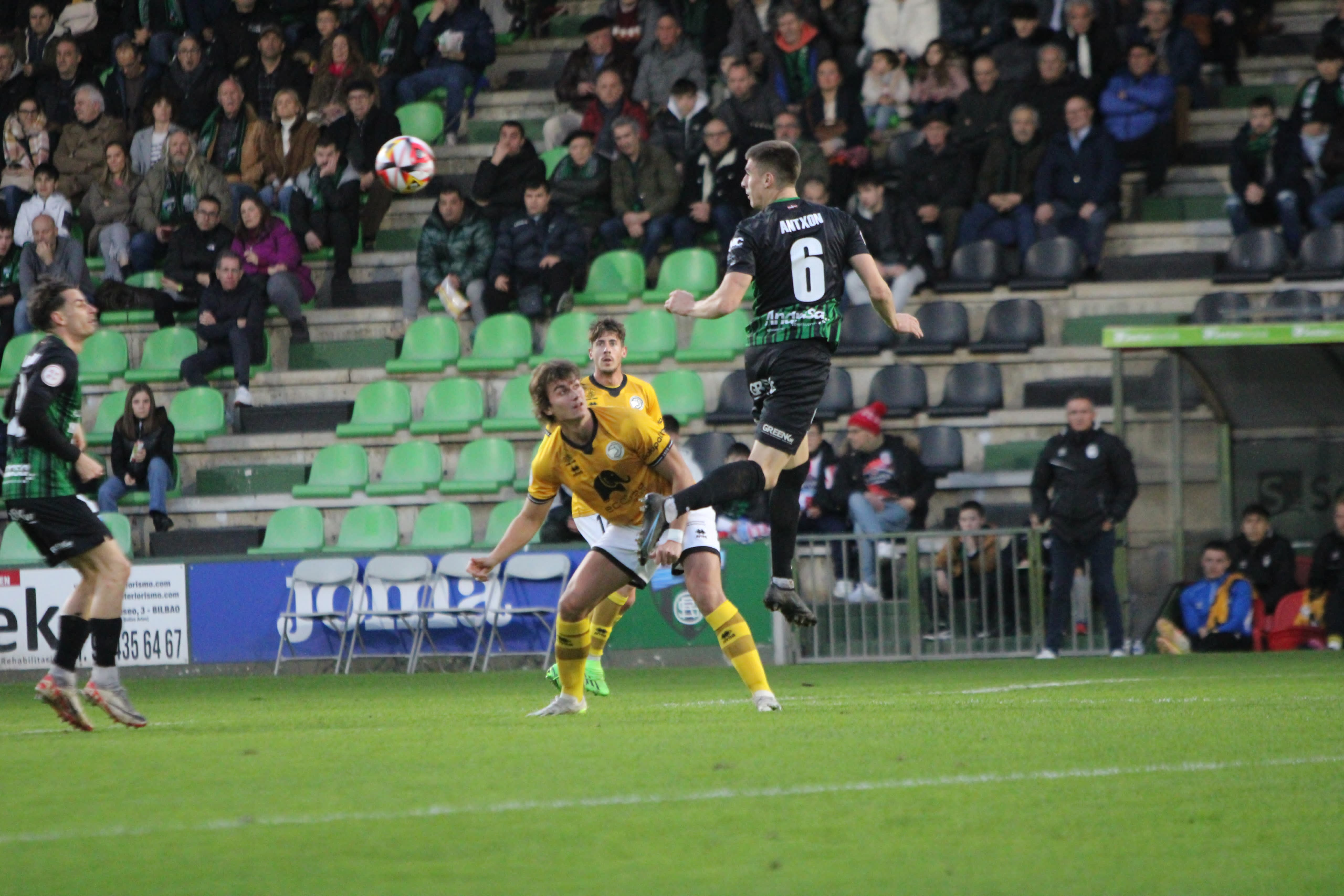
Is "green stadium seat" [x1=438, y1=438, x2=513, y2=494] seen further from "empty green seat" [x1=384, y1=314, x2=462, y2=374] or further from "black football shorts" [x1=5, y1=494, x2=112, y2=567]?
"black football shorts" [x1=5, y1=494, x2=112, y2=567]

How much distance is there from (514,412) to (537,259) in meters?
1.93

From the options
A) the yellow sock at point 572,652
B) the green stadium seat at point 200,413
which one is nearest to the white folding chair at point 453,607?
the green stadium seat at point 200,413

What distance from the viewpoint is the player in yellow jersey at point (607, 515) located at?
7.96m

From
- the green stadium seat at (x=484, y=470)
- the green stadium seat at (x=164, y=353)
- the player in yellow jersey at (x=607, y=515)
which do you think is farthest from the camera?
the green stadium seat at (x=164, y=353)

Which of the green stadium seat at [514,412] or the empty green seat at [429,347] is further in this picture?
the empty green seat at [429,347]

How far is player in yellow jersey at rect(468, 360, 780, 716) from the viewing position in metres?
7.96

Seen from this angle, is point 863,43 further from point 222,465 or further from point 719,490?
point 719,490

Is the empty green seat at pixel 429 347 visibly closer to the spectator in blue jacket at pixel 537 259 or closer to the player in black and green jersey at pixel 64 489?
the spectator in blue jacket at pixel 537 259

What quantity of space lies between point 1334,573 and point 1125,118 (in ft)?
20.6

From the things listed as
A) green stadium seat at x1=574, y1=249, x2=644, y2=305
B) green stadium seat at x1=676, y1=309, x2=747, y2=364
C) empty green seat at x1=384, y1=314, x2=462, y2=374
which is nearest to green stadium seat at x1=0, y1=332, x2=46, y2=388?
empty green seat at x1=384, y1=314, x2=462, y2=374

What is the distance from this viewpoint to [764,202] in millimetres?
8562

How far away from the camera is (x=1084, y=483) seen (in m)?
14.6

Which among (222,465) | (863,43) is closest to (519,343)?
(222,465)

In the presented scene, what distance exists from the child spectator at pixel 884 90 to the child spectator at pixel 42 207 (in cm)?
960
